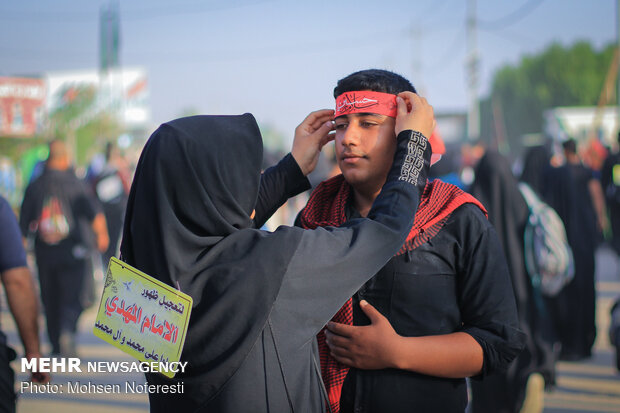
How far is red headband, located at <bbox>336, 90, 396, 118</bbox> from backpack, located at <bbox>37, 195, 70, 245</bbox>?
5.41 metres

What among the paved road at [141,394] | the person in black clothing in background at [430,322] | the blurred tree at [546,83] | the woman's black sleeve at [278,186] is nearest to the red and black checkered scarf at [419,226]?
the person in black clothing in background at [430,322]

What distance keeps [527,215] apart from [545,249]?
284mm

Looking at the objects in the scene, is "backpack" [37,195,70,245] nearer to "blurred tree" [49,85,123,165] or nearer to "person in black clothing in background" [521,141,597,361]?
"person in black clothing in background" [521,141,597,361]

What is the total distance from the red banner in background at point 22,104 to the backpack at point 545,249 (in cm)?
3750

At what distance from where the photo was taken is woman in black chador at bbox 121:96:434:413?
1754 millimetres

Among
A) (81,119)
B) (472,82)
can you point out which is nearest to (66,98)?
(81,119)

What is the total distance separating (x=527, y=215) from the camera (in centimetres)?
468

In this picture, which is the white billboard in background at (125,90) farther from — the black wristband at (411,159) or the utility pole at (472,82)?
the black wristband at (411,159)

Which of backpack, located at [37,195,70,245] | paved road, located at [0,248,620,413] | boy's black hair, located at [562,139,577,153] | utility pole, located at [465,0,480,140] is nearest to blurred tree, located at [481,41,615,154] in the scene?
utility pole, located at [465,0,480,140]

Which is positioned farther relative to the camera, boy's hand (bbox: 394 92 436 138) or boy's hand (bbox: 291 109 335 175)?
boy's hand (bbox: 291 109 335 175)

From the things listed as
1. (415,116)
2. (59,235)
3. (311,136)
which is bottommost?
(59,235)

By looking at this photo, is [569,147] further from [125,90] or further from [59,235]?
[125,90]

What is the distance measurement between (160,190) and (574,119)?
22.9m

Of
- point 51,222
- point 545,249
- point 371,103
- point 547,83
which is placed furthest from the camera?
point 547,83
